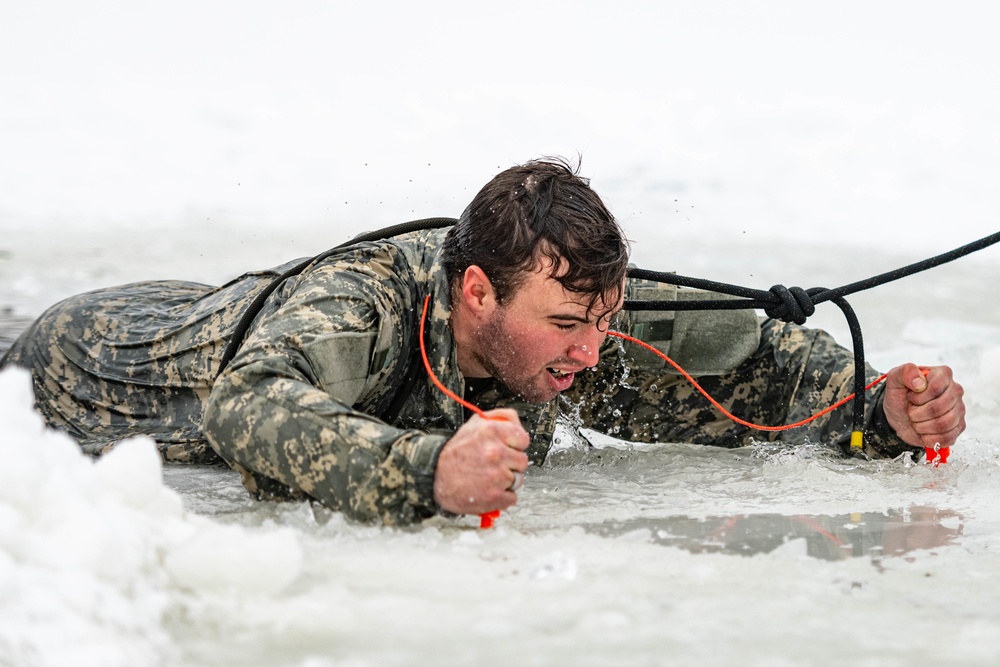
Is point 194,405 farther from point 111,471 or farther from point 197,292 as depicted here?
point 111,471

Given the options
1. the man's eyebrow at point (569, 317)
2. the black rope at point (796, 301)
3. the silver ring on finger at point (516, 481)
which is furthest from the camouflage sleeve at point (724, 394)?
the silver ring on finger at point (516, 481)

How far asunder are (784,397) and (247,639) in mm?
2353

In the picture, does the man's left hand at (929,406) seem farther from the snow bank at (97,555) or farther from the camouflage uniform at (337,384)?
the snow bank at (97,555)

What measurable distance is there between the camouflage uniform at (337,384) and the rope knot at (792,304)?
316mm

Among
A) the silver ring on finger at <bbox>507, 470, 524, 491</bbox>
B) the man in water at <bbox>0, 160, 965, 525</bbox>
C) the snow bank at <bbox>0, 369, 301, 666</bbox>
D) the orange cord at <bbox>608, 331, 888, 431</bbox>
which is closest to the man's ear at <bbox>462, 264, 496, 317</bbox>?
the man in water at <bbox>0, 160, 965, 525</bbox>

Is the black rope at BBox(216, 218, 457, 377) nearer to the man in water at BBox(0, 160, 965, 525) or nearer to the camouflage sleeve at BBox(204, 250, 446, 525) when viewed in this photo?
the man in water at BBox(0, 160, 965, 525)

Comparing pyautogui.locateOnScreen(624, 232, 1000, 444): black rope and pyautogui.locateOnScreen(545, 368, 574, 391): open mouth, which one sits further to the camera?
pyautogui.locateOnScreen(624, 232, 1000, 444): black rope

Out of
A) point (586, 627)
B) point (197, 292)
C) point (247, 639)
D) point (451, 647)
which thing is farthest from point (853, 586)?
point (197, 292)

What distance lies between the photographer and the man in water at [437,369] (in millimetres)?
2119

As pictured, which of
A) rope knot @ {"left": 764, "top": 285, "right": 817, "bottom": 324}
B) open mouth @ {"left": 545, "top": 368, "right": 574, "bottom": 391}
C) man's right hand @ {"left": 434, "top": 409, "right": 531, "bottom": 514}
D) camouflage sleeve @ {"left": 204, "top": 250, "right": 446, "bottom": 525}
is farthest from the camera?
rope knot @ {"left": 764, "top": 285, "right": 817, "bottom": 324}

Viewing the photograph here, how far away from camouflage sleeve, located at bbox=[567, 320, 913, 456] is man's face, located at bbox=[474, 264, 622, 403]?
68 centimetres

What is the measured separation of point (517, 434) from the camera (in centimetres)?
199

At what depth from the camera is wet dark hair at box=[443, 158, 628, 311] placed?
8.59 feet

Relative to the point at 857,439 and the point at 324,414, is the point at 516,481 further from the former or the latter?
the point at 857,439
